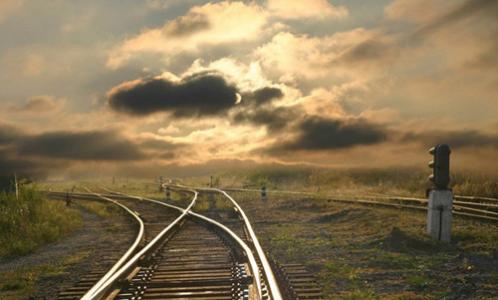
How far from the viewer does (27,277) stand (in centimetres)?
903

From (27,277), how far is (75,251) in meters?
3.14

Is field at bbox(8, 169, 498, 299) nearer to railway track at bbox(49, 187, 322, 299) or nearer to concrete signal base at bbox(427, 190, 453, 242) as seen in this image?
concrete signal base at bbox(427, 190, 453, 242)

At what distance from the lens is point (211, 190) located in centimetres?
3803

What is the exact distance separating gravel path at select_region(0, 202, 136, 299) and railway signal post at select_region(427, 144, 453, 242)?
661cm

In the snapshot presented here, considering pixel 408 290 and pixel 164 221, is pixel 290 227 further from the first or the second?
pixel 408 290

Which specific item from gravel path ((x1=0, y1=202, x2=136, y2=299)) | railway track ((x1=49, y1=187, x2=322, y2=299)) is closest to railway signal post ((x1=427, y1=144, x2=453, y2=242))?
railway track ((x1=49, y1=187, x2=322, y2=299))

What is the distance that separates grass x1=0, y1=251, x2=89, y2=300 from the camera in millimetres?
7914

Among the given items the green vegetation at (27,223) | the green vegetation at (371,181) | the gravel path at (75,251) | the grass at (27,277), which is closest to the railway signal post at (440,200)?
the gravel path at (75,251)

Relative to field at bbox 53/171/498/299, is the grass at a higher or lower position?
lower

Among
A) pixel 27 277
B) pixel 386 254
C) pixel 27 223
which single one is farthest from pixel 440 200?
pixel 27 223

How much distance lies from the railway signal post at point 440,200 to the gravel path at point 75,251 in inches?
260

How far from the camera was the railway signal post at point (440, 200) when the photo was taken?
36.0ft

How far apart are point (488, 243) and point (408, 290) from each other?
4.14 meters

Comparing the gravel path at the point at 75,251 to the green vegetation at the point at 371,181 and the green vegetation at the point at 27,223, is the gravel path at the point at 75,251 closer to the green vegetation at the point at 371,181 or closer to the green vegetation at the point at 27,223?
the green vegetation at the point at 27,223
